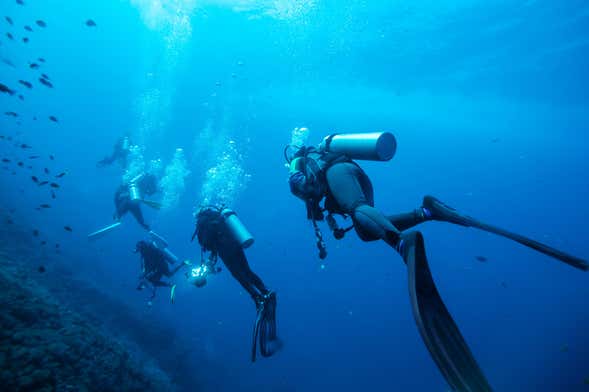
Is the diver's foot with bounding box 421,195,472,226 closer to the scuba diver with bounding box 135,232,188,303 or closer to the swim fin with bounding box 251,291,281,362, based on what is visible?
the swim fin with bounding box 251,291,281,362

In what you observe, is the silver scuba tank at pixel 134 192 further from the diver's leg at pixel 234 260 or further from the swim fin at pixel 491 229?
the swim fin at pixel 491 229

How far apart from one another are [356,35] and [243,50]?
13786 mm

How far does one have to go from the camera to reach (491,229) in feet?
9.49

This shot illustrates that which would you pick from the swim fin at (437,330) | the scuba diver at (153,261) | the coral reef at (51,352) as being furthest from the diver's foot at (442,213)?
the scuba diver at (153,261)

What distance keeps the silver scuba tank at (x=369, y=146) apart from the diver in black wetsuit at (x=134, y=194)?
9167mm

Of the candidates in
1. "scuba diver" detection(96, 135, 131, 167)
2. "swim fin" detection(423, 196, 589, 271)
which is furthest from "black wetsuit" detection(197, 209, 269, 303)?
"scuba diver" detection(96, 135, 131, 167)

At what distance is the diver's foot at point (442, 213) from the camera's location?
11.0ft

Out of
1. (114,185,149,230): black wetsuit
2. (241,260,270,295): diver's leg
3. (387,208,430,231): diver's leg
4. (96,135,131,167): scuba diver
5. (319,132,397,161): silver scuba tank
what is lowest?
(241,260,270,295): diver's leg

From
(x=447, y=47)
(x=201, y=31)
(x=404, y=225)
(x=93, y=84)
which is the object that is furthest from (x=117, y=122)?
(x=404, y=225)

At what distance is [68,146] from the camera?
4038 inches

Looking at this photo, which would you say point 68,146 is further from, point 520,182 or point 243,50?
point 520,182

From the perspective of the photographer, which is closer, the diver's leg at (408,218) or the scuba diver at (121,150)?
the diver's leg at (408,218)

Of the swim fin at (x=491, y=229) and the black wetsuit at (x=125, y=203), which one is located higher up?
the swim fin at (x=491, y=229)

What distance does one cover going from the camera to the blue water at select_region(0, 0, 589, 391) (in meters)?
22.3
